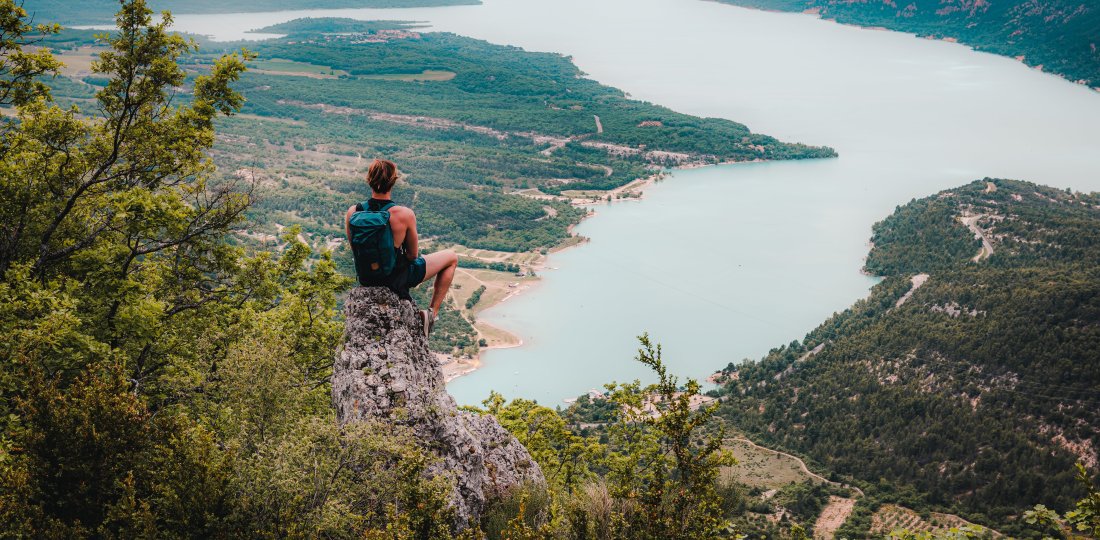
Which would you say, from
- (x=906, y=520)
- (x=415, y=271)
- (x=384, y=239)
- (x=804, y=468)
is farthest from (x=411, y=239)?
(x=804, y=468)

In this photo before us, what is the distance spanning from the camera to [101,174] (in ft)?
35.0

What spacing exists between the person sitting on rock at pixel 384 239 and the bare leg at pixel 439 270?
2cm

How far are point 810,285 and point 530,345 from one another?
3150cm

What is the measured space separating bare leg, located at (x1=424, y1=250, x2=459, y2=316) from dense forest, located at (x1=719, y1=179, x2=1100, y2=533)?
34.4 m

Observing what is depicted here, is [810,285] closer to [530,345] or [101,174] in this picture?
[530,345]

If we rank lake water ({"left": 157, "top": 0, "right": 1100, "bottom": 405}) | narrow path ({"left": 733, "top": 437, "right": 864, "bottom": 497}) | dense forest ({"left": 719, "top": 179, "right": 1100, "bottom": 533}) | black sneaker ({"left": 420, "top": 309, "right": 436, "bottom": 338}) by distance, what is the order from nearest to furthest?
1. black sneaker ({"left": 420, "top": 309, "right": 436, "bottom": 338})
2. dense forest ({"left": 719, "top": 179, "right": 1100, "bottom": 533})
3. narrow path ({"left": 733, "top": 437, "right": 864, "bottom": 497})
4. lake water ({"left": 157, "top": 0, "right": 1100, "bottom": 405})

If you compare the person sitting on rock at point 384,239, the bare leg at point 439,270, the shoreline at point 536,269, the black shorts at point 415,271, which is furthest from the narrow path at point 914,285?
the person sitting on rock at point 384,239

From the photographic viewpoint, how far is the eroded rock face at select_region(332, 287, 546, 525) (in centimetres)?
775

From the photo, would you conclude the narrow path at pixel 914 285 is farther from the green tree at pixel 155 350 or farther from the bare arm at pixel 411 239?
the bare arm at pixel 411 239

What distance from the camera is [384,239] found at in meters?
7.52

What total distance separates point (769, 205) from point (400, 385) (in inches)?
3991

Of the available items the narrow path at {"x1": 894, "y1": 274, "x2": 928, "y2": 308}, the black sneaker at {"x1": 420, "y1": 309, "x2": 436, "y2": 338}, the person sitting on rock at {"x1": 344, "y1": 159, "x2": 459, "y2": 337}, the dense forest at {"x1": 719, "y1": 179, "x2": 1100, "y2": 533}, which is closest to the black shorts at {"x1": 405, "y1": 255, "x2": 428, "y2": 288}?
the person sitting on rock at {"x1": 344, "y1": 159, "x2": 459, "y2": 337}

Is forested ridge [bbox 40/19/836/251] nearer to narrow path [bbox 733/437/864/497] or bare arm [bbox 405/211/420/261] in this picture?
narrow path [bbox 733/437/864/497]

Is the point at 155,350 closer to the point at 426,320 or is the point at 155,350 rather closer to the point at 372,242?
the point at 426,320
